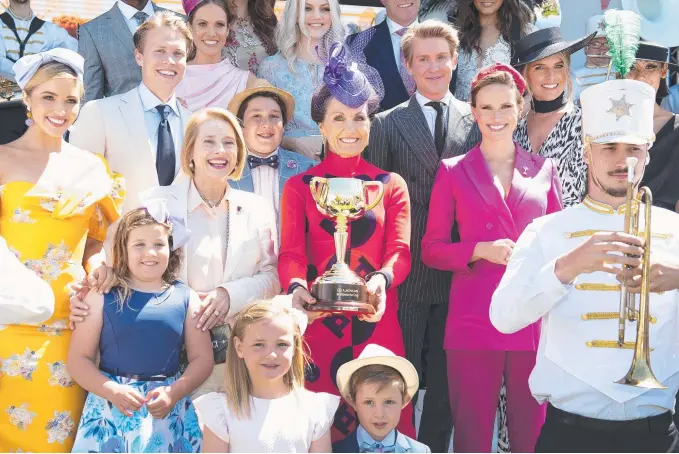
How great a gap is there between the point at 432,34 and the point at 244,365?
223 cm

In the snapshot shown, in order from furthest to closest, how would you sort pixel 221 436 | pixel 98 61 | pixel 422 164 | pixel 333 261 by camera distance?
1. pixel 98 61
2. pixel 422 164
3. pixel 333 261
4. pixel 221 436

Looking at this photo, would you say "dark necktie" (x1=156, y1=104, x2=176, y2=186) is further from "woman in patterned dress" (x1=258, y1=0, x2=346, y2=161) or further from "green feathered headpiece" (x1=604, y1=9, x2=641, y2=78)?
"green feathered headpiece" (x1=604, y1=9, x2=641, y2=78)

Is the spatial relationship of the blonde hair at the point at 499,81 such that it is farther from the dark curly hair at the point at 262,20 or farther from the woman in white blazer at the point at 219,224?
the dark curly hair at the point at 262,20

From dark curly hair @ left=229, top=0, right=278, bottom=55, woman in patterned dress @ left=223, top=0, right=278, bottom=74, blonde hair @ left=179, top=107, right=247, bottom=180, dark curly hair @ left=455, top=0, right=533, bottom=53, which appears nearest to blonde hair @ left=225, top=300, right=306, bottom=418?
blonde hair @ left=179, top=107, right=247, bottom=180

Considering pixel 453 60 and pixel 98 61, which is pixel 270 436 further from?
pixel 98 61

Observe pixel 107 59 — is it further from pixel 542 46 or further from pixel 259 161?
pixel 542 46

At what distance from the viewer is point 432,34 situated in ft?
19.5

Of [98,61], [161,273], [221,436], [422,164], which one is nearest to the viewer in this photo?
[221,436]

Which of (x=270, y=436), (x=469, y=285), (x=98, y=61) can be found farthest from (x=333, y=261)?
(x=98, y=61)

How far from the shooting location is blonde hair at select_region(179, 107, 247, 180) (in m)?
5.30

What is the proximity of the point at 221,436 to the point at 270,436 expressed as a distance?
0.65 feet

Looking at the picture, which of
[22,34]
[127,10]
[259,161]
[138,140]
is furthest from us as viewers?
[22,34]

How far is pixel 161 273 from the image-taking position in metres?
4.90

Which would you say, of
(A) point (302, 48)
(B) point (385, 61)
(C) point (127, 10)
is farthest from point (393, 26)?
(C) point (127, 10)
